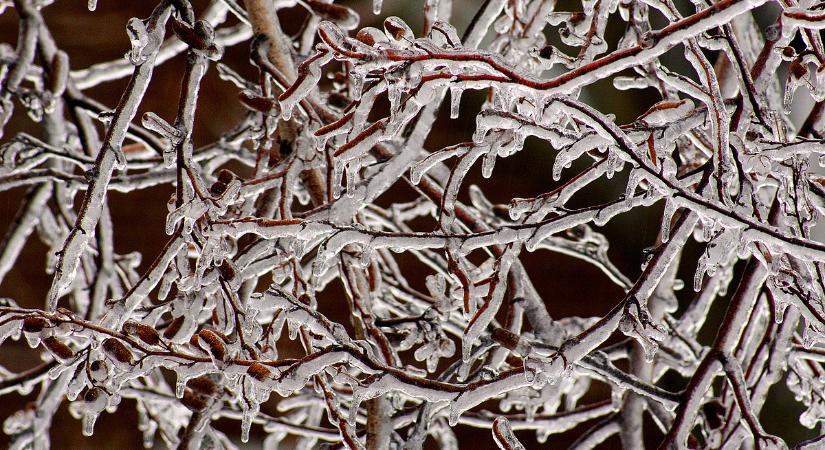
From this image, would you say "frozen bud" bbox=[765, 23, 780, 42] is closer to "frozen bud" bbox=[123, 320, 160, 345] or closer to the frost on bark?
the frost on bark

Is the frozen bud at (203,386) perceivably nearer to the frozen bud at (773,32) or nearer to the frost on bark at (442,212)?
the frost on bark at (442,212)

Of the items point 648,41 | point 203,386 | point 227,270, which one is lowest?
point 203,386

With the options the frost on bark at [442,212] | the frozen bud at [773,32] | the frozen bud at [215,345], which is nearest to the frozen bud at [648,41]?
the frost on bark at [442,212]

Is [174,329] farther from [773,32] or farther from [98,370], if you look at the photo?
[773,32]

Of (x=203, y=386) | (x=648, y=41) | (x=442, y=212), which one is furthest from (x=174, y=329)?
(x=648, y=41)

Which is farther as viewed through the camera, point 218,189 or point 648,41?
point 218,189

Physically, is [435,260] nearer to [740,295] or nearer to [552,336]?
[552,336]

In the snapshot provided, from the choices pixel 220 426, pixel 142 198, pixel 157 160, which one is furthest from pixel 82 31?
pixel 157 160
